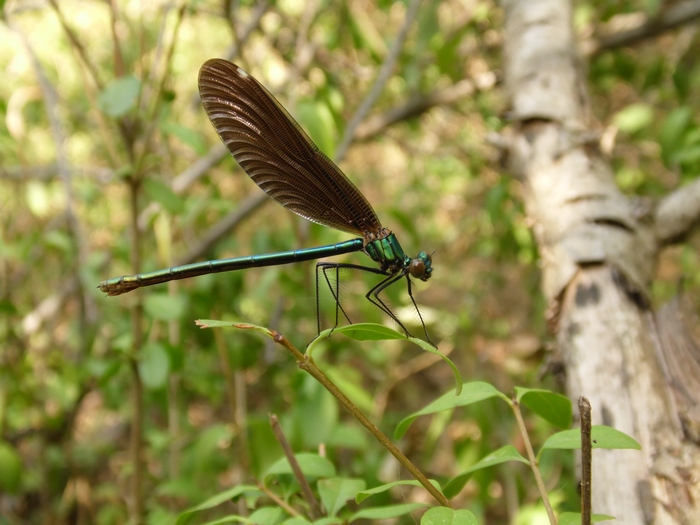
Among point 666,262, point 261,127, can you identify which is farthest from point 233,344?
point 666,262

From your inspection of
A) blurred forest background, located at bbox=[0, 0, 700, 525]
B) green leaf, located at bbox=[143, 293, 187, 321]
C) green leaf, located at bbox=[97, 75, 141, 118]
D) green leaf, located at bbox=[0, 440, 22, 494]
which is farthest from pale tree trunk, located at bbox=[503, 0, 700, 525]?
green leaf, located at bbox=[0, 440, 22, 494]

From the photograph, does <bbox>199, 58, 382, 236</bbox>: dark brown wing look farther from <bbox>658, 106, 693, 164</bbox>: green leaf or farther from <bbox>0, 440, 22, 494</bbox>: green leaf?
<bbox>0, 440, 22, 494</bbox>: green leaf

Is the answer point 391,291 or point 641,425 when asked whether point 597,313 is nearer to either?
point 641,425

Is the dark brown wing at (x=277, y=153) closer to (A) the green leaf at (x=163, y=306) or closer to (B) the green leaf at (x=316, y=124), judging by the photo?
(B) the green leaf at (x=316, y=124)

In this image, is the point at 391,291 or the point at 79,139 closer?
the point at 391,291

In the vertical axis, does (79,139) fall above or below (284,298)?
above
